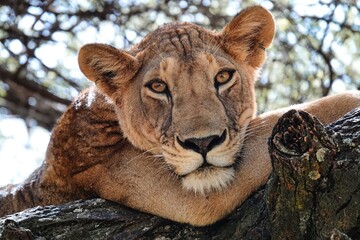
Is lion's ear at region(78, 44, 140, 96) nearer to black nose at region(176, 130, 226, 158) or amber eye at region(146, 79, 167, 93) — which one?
amber eye at region(146, 79, 167, 93)

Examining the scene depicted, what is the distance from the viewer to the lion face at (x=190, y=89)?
17.6ft

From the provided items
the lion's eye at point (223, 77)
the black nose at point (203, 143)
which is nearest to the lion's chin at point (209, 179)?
the black nose at point (203, 143)

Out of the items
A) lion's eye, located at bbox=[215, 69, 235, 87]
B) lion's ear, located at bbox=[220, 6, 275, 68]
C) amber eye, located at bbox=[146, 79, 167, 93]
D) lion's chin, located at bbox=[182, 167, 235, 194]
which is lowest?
lion's chin, located at bbox=[182, 167, 235, 194]

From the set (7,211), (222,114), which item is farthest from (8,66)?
(222,114)

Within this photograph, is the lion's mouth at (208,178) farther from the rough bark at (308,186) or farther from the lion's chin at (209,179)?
the rough bark at (308,186)

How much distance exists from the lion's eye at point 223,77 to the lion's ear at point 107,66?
756 millimetres

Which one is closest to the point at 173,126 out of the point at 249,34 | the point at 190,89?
the point at 190,89

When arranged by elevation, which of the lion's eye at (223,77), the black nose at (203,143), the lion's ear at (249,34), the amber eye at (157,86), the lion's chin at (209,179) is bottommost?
the lion's chin at (209,179)

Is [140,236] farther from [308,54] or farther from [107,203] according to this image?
[308,54]

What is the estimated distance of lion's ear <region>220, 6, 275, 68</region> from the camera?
6262 millimetres

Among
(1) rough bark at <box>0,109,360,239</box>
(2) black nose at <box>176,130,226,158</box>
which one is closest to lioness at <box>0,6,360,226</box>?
(2) black nose at <box>176,130,226,158</box>

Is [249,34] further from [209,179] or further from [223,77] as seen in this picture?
[209,179]

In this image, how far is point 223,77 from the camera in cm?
600

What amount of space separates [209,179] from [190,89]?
0.79 m
